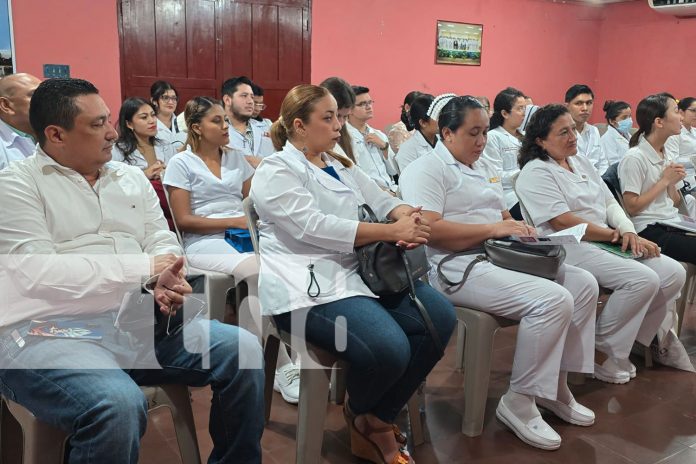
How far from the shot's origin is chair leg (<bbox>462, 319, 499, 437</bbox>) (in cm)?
219

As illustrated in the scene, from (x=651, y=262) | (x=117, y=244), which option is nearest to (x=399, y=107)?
(x=651, y=262)

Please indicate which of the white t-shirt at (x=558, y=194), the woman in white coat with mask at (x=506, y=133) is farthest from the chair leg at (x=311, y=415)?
the woman in white coat with mask at (x=506, y=133)

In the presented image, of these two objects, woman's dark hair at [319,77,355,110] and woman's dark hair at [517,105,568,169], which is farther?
woman's dark hair at [319,77,355,110]

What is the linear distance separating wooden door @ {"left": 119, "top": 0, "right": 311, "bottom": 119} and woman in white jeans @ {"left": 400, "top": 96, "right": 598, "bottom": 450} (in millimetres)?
4029

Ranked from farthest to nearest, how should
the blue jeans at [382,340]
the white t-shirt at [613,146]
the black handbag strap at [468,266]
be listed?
the white t-shirt at [613,146] < the black handbag strap at [468,266] < the blue jeans at [382,340]

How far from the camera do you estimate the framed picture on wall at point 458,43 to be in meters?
7.56

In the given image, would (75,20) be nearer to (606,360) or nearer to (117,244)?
(117,244)

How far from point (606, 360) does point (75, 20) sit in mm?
4834

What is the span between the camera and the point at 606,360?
274 cm

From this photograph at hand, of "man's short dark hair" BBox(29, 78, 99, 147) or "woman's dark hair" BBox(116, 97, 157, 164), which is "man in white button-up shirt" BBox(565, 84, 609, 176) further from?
"man's short dark hair" BBox(29, 78, 99, 147)

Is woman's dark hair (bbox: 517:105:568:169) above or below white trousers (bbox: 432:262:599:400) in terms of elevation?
above

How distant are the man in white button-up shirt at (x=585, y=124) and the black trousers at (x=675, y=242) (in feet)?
5.07

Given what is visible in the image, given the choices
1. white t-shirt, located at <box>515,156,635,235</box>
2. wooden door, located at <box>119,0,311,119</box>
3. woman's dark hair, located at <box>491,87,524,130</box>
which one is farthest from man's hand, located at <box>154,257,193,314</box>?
wooden door, located at <box>119,0,311,119</box>

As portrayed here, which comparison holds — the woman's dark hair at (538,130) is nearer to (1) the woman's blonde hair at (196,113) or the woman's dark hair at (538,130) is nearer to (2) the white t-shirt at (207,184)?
(2) the white t-shirt at (207,184)
